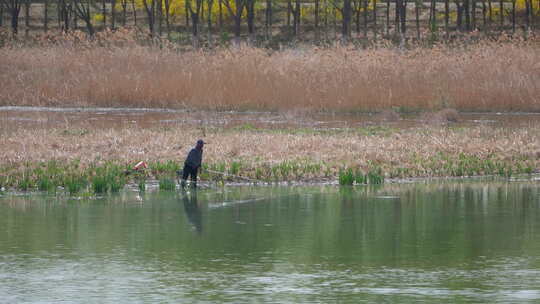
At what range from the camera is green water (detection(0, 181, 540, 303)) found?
28.4 ft

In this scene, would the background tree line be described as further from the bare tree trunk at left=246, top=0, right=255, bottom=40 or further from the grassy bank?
the grassy bank

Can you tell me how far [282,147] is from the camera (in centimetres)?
1828

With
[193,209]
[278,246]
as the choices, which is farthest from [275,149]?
[278,246]

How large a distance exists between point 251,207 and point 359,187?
2.50 metres

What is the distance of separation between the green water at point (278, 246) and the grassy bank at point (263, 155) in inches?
30.7

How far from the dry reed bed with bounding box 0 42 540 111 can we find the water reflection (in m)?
13.2

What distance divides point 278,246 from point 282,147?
7594 millimetres

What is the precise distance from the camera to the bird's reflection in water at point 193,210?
40.1 ft

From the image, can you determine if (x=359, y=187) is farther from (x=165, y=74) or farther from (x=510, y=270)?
(x=165, y=74)

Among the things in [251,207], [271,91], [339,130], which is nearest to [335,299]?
[251,207]

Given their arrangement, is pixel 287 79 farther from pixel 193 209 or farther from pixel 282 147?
pixel 193 209

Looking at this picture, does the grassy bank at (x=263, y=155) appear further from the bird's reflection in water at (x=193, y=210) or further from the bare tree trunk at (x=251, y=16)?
the bare tree trunk at (x=251, y=16)

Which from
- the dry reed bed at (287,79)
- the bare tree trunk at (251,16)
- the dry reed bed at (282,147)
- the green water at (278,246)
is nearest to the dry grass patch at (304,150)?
the dry reed bed at (282,147)

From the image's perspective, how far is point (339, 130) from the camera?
885 inches
